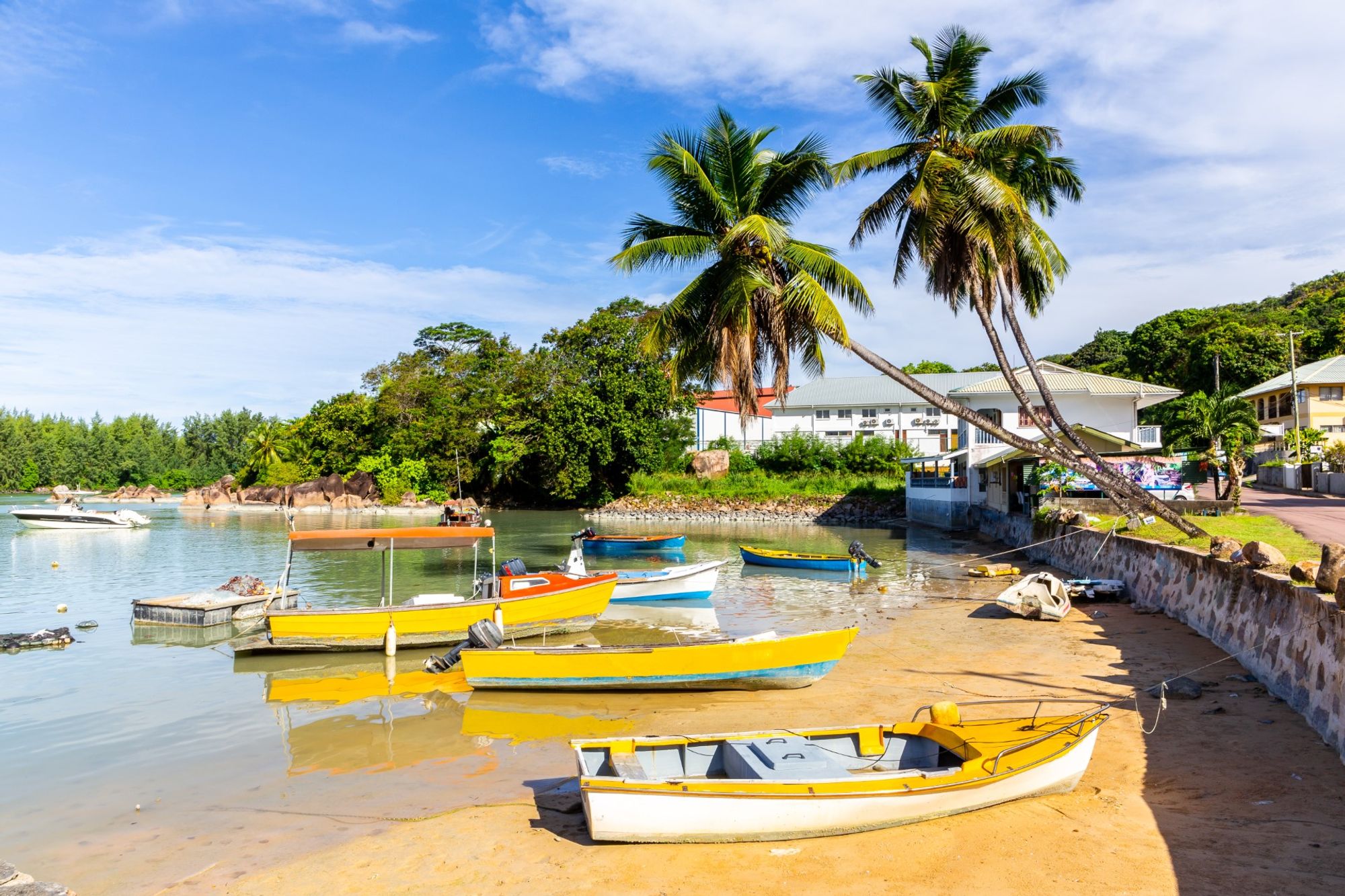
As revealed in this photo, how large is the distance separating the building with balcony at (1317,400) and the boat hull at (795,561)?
34487 millimetres

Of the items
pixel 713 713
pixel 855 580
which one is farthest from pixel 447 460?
pixel 713 713

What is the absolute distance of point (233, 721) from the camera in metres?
12.8

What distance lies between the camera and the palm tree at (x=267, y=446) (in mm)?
82312

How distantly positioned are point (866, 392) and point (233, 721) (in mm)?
61389

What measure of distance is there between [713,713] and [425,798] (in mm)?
4324

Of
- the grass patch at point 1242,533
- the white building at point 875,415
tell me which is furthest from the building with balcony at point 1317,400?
the grass patch at point 1242,533

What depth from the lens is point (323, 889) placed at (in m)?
7.22

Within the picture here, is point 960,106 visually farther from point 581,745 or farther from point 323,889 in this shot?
point 323,889

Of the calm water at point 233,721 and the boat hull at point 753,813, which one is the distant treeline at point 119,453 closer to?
the calm water at point 233,721

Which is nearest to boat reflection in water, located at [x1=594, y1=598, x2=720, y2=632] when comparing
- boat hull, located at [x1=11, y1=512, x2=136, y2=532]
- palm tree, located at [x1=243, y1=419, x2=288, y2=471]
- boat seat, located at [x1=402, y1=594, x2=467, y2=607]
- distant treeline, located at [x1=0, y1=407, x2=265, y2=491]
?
boat seat, located at [x1=402, y1=594, x2=467, y2=607]

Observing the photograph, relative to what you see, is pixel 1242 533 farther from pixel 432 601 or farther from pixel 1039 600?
pixel 432 601

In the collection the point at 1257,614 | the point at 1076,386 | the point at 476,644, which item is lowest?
the point at 476,644

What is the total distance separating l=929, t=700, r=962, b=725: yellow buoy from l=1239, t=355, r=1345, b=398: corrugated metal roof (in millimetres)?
50568

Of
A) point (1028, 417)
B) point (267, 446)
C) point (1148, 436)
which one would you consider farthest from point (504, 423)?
point (1148, 436)
